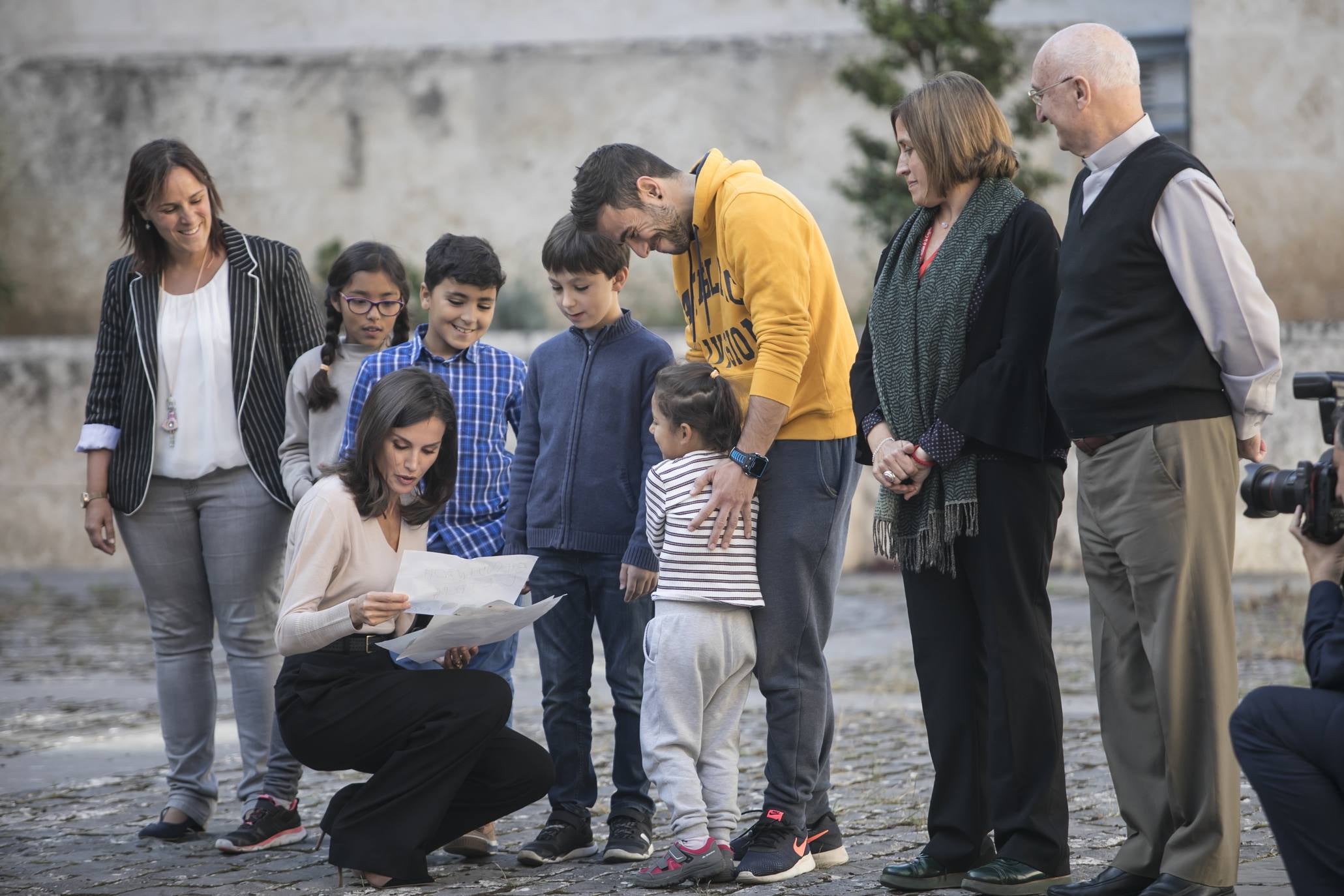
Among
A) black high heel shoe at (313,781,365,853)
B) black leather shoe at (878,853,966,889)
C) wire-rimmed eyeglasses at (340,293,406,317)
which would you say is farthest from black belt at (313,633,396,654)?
black leather shoe at (878,853,966,889)

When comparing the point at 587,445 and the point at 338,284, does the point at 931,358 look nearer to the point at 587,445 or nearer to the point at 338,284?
the point at 587,445

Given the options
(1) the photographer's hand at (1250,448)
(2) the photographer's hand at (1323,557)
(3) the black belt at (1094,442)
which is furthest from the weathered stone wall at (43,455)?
(2) the photographer's hand at (1323,557)

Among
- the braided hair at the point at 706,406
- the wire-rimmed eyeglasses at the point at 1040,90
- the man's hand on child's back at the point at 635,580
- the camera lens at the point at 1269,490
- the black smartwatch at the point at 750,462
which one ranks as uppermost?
the wire-rimmed eyeglasses at the point at 1040,90

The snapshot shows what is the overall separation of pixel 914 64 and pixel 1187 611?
416 inches

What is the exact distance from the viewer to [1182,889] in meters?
3.66

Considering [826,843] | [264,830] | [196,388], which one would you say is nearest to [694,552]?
[826,843]

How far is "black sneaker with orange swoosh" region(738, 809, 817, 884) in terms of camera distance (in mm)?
4117

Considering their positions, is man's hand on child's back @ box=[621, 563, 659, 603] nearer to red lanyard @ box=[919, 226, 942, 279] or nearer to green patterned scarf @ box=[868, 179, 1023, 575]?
green patterned scarf @ box=[868, 179, 1023, 575]

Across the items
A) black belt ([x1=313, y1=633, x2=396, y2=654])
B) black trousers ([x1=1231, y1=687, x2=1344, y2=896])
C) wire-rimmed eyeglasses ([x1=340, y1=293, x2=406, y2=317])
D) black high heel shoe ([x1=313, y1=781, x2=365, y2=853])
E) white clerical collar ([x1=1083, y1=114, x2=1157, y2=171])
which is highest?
white clerical collar ([x1=1083, y1=114, x2=1157, y2=171])

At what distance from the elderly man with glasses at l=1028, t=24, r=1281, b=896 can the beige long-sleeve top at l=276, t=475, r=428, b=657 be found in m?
1.97

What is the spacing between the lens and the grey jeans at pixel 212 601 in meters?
5.04

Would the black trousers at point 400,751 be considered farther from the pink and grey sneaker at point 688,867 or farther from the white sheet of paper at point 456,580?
the pink and grey sneaker at point 688,867

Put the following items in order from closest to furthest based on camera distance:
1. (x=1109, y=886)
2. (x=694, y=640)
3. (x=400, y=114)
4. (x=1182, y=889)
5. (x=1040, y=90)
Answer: (x=1182, y=889) → (x=1109, y=886) → (x=1040, y=90) → (x=694, y=640) → (x=400, y=114)

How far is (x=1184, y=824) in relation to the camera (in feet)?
12.2
